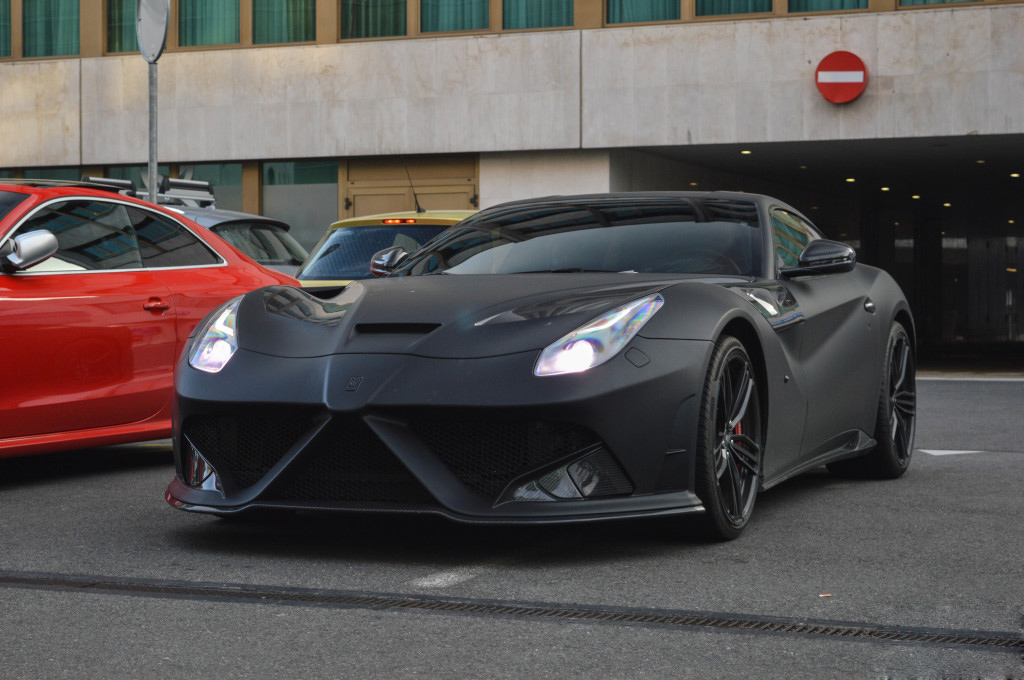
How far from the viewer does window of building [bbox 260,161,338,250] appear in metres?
23.4

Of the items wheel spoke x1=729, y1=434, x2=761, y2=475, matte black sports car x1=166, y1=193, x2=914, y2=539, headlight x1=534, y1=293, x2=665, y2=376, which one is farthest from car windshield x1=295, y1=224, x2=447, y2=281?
headlight x1=534, y1=293, x2=665, y2=376

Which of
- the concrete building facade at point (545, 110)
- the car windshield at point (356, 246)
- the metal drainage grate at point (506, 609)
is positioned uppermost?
the concrete building facade at point (545, 110)

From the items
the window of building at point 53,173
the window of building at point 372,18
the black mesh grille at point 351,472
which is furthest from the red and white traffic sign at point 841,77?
the black mesh grille at point 351,472

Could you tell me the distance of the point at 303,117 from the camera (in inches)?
905

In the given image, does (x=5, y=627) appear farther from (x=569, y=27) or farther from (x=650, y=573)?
(x=569, y=27)

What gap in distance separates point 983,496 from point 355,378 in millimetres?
2941

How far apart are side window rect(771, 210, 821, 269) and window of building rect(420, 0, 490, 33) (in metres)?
16.1

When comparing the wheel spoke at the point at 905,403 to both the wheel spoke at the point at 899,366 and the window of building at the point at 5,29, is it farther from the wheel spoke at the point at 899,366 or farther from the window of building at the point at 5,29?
the window of building at the point at 5,29

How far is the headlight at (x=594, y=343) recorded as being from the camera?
431 centimetres

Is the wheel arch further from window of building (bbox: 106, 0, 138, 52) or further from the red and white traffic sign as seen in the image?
window of building (bbox: 106, 0, 138, 52)

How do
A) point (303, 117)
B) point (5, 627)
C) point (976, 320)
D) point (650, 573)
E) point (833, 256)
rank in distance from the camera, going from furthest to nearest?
1. point (976, 320)
2. point (303, 117)
3. point (833, 256)
4. point (650, 573)
5. point (5, 627)

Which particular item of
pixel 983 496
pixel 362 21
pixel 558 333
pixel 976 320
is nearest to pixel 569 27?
pixel 362 21

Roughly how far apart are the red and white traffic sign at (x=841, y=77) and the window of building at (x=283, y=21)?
801cm

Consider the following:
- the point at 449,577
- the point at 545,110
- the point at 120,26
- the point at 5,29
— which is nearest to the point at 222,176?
the point at 120,26
